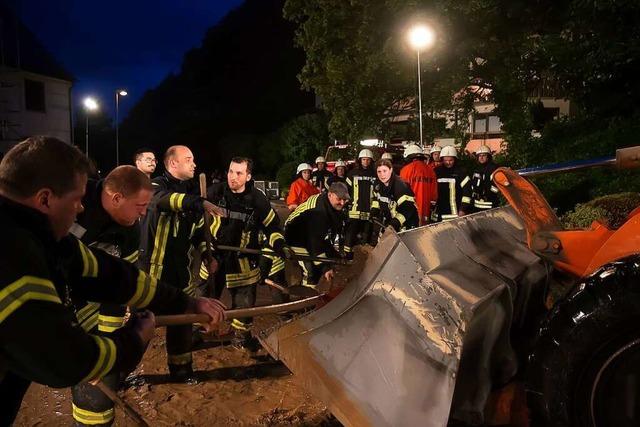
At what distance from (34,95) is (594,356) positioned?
3410 cm

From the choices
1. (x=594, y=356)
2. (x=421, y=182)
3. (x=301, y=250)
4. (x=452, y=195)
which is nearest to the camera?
(x=594, y=356)

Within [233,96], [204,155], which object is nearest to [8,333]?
[204,155]

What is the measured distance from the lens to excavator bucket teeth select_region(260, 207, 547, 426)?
76.8 inches

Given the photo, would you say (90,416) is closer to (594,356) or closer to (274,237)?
(274,237)

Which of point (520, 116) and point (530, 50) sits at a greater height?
point (530, 50)

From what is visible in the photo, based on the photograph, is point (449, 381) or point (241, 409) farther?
point (241, 409)

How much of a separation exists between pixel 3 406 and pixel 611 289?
220cm

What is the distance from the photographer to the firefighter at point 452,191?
8.19m

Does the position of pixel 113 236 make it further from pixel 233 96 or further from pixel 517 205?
pixel 233 96

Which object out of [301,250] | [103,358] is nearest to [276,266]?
[301,250]

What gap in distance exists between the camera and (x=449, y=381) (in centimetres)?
191

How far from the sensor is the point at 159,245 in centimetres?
415

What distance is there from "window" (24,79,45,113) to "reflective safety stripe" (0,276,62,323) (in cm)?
3249

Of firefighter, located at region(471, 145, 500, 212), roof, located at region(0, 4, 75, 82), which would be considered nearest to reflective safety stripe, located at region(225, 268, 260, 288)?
firefighter, located at region(471, 145, 500, 212)
